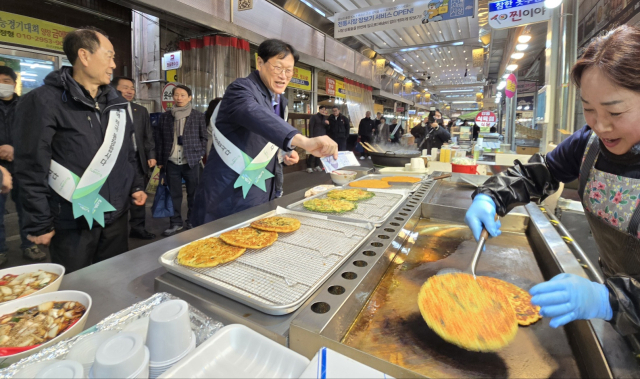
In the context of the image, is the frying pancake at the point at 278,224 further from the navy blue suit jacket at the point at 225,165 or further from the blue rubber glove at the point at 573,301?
the blue rubber glove at the point at 573,301

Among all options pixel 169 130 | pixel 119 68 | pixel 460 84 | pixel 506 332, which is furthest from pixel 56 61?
pixel 460 84

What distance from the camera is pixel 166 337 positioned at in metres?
0.62

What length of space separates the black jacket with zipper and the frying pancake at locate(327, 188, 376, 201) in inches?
56.9

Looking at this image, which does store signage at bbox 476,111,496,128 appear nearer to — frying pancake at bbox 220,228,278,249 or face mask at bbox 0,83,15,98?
frying pancake at bbox 220,228,278,249

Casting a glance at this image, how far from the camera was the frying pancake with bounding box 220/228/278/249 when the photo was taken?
1196 mm

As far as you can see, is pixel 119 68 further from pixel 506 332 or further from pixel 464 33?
pixel 464 33

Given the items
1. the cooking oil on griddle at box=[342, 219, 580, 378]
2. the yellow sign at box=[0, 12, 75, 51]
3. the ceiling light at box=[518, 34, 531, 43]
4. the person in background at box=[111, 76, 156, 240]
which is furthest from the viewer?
the ceiling light at box=[518, 34, 531, 43]

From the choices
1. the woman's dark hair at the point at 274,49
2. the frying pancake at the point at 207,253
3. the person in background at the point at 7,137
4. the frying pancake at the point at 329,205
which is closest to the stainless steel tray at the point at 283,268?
the frying pancake at the point at 207,253

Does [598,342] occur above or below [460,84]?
below

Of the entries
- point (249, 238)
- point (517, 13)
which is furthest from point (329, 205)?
point (517, 13)

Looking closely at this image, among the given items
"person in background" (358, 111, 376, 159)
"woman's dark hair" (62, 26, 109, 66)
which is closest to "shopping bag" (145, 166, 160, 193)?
"woman's dark hair" (62, 26, 109, 66)

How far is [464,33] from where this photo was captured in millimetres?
9031

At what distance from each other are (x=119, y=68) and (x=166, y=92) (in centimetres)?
134

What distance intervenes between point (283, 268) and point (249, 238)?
0.95 feet
